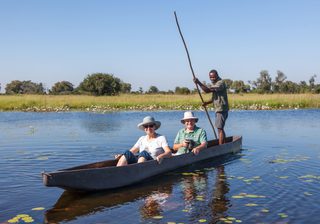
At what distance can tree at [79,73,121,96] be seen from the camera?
61562 mm

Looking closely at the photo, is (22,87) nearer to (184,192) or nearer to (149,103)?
(149,103)

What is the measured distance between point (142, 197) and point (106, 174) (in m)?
0.82

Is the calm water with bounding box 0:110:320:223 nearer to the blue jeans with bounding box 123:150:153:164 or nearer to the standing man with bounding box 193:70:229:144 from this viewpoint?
the blue jeans with bounding box 123:150:153:164

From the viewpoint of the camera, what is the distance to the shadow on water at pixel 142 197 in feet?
22.0

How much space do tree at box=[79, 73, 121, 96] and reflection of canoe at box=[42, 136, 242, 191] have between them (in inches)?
2060

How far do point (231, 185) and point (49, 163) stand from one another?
17.0 feet

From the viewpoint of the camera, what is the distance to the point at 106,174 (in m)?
7.75

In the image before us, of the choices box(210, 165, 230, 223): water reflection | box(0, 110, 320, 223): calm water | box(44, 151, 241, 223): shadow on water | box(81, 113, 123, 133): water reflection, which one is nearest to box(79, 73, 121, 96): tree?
box(81, 113, 123, 133): water reflection

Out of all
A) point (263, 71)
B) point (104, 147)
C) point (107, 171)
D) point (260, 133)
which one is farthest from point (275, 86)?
point (107, 171)

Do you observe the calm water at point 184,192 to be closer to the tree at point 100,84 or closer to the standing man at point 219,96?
the standing man at point 219,96

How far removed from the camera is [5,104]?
126 feet

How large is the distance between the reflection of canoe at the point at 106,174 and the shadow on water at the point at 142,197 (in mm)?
166

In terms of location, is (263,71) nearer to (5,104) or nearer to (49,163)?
(5,104)

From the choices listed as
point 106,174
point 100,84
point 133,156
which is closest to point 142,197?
point 106,174
